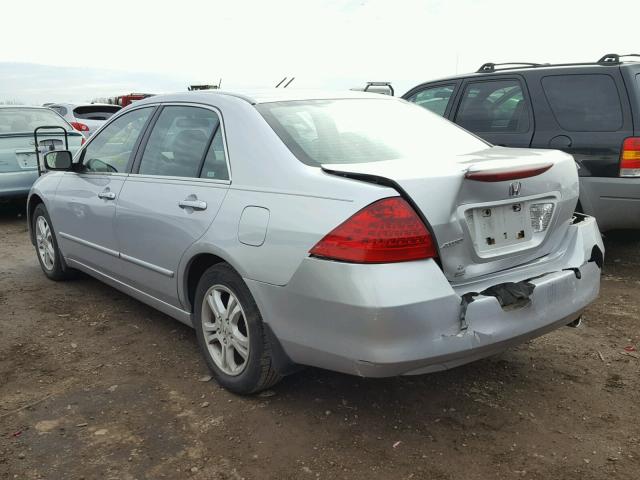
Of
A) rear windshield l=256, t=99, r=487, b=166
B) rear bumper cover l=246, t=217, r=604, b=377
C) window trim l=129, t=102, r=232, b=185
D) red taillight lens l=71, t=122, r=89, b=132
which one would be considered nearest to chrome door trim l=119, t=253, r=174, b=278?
window trim l=129, t=102, r=232, b=185

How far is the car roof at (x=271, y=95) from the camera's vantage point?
11.2 ft

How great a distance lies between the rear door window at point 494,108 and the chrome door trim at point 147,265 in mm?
3697

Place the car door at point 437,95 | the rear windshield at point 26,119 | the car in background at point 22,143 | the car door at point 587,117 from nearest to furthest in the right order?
the car door at point 587,117
the car door at point 437,95
the car in background at point 22,143
the rear windshield at point 26,119

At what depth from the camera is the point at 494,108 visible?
613 centimetres

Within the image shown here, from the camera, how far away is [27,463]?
269 cm

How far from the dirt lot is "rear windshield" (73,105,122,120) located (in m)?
11.7

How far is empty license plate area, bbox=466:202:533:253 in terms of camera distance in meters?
2.68

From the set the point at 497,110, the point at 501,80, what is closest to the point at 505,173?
the point at 497,110

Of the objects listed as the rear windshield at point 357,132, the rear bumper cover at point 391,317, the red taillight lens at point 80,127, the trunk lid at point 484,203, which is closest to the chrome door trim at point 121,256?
the rear bumper cover at point 391,317

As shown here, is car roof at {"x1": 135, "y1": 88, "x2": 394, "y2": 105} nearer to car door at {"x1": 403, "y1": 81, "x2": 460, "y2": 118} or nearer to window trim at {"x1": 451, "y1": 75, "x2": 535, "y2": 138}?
Result: window trim at {"x1": 451, "y1": 75, "x2": 535, "y2": 138}

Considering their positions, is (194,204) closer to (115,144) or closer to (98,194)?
(98,194)

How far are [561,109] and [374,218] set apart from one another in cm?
378

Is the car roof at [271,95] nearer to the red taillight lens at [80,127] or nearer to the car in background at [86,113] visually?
the red taillight lens at [80,127]

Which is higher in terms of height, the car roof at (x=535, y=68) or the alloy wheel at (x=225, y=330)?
the car roof at (x=535, y=68)
